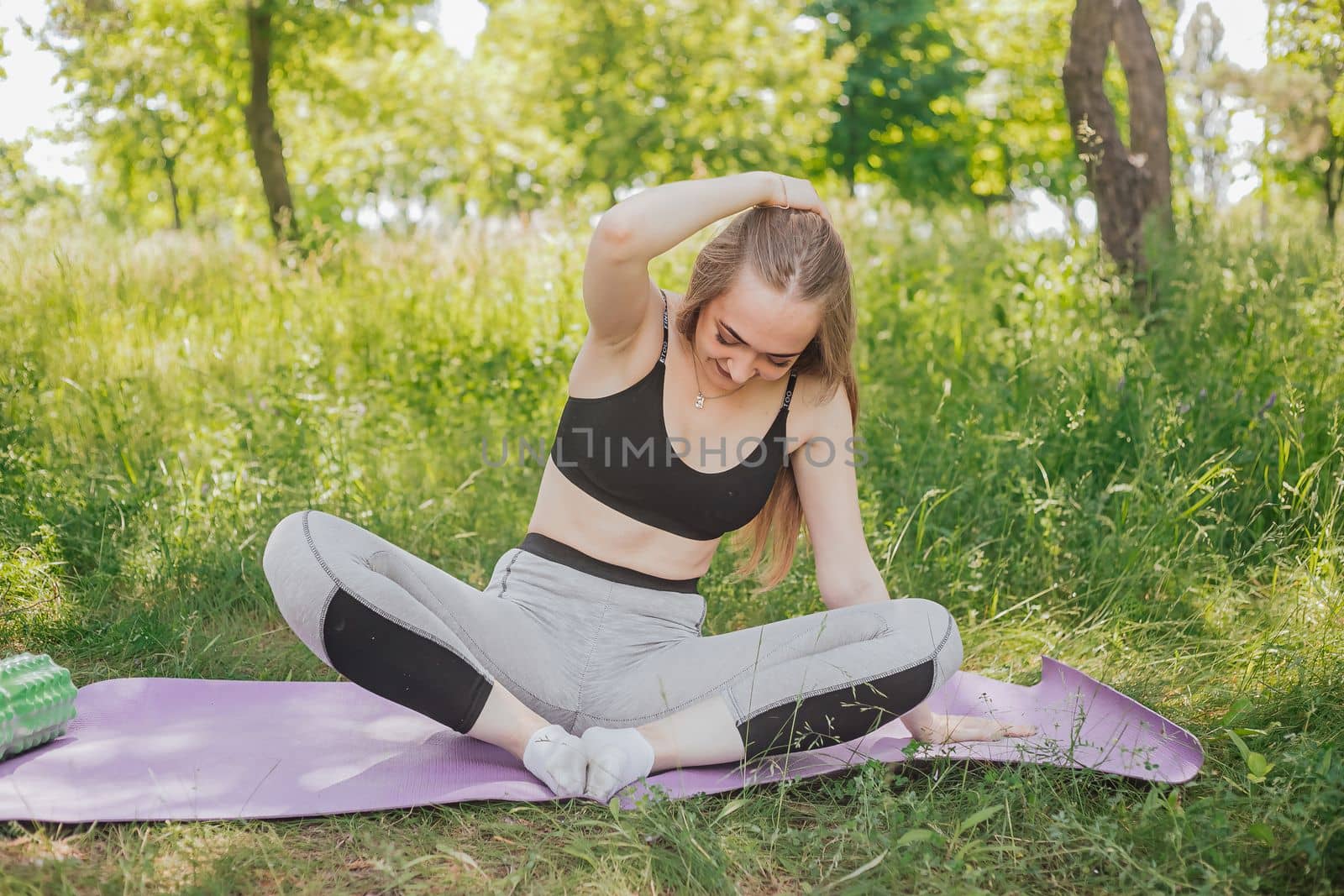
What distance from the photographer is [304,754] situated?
2.39m

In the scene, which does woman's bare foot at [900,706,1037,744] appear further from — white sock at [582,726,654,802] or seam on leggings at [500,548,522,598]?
seam on leggings at [500,548,522,598]

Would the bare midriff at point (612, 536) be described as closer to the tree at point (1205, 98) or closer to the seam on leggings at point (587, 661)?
the seam on leggings at point (587, 661)

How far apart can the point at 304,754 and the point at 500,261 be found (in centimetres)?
453

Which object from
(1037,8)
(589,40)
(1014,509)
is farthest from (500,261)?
(1037,8)

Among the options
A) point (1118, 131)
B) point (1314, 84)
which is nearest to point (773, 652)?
point (1118, 131)

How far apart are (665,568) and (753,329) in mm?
599

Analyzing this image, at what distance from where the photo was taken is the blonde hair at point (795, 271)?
7.49ft

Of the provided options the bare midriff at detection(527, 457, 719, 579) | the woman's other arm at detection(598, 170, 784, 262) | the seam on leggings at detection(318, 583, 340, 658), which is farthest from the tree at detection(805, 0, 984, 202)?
the seam on leggings at detection(318, 583, 340, 658)

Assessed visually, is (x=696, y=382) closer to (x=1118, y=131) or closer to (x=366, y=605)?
(x=366, y=605)

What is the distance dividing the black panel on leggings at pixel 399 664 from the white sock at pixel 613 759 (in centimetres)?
25

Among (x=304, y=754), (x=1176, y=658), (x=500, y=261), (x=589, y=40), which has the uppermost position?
(x=589, y=40)

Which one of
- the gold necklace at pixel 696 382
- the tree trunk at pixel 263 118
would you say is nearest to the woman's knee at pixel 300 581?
the gold necklace at pixel 696 382

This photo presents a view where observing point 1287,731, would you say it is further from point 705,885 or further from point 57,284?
point 57,284

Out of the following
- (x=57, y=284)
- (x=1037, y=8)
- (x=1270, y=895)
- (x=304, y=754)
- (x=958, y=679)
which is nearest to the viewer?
(x=1270, y=895)
